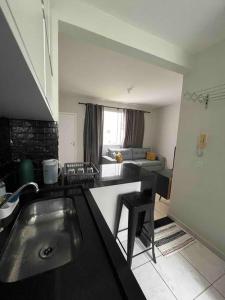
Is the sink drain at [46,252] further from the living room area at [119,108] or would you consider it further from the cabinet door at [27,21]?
the living room area at [119,108]

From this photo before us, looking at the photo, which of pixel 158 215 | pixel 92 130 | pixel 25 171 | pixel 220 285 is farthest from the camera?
pixel 92 130

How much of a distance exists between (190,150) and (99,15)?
1830mm

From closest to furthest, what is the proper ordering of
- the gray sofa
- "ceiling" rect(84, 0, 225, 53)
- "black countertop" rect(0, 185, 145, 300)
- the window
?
"black countertop" rect(0, 185, 145, 300)
"ceiling" rect(84, 0, 225, 53)
the gray sofa
the window

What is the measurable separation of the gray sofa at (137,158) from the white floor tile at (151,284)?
3100 mm

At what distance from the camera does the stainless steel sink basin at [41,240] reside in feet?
2.13

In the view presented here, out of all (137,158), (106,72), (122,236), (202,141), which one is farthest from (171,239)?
(137,158)

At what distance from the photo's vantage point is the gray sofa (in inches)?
180

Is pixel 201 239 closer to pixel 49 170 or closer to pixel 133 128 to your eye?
pixel 49 170

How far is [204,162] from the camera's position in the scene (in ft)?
5.55

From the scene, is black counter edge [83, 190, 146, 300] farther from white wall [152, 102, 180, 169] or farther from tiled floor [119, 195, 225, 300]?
white wall [152, 102, 180, 169]

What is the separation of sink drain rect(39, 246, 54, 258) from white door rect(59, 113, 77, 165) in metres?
3.81

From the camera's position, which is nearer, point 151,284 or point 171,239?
point 151,284

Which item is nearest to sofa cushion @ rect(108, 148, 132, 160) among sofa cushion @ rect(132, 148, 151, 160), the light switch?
sofa cushion @ rect(132, 148, 151, 160)

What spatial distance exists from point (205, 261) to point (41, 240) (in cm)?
174
